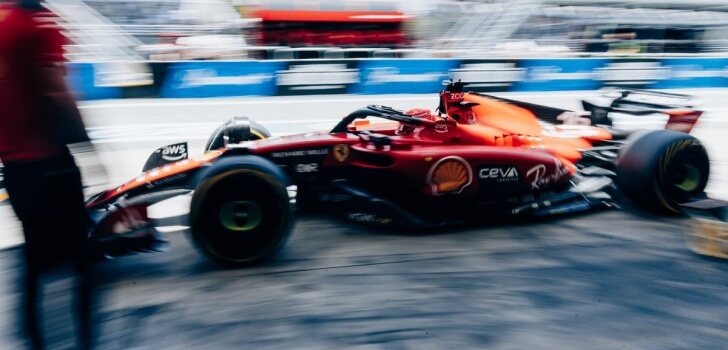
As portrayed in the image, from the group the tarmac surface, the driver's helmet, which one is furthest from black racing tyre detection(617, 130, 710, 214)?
the driver's helmet

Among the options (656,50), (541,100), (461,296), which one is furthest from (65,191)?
(656,50)

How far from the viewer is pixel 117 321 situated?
126 inches

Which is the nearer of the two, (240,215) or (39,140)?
(39,140)

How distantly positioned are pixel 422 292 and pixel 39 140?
6.83 feet

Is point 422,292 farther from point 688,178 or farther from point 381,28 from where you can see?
point 381,28

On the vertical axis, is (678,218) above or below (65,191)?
below

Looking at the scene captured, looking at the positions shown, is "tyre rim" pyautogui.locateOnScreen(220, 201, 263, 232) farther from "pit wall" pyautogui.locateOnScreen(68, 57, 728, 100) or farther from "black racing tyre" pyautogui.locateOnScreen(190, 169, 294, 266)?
"pit wall" pyautogui.locateOnScreen(68, 57, 728, 100)

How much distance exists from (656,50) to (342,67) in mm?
11642

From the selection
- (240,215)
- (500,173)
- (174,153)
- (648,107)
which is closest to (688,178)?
(648,107)

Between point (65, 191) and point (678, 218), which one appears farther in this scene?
point (678, 218)

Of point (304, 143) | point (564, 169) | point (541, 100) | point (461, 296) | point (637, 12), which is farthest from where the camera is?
point (637, 12)

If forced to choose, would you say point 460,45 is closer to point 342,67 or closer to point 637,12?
point 637,12

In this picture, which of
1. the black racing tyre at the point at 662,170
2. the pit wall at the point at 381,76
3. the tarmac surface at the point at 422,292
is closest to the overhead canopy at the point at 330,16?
the pit wall at the point at 381,76

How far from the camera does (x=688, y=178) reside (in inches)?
198
